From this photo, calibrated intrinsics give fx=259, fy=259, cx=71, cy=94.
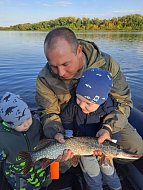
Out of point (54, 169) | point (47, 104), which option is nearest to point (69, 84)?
point (47, 104)

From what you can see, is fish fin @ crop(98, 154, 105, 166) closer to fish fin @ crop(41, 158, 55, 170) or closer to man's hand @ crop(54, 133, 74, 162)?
man's hand @ crop(54, 133, 74, 162)

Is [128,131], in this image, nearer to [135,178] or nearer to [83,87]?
[135,178]

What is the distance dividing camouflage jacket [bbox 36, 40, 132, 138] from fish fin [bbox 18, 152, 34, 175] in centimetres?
34

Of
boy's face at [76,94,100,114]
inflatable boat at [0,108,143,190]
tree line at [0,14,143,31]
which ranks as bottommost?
tree line at [0,14,143,31]

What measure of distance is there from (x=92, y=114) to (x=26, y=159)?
76 centimetres

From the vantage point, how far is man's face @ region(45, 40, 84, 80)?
7.59 ft

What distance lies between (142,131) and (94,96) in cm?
110

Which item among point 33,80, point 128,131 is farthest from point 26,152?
point 33,80

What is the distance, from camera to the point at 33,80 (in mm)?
8398

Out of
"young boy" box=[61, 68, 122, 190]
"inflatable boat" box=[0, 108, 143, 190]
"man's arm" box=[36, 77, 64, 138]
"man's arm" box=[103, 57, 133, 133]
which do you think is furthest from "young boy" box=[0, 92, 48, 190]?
"man's arm" box=[103, 57, 133, 133]

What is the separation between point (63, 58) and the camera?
2330 millimetres

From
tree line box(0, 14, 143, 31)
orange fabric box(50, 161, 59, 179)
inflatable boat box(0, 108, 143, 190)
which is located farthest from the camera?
tree line box(0, 14, 143, 31)

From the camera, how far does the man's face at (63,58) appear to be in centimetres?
231

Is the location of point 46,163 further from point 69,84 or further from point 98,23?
point 98,23
